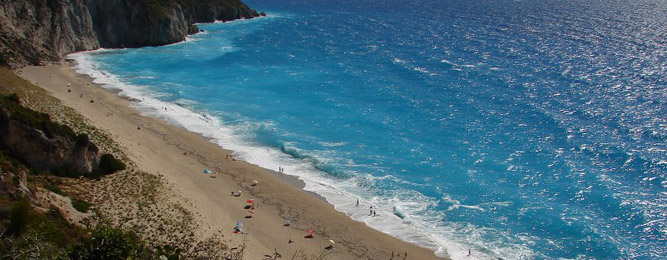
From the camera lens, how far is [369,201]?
43.1 meters

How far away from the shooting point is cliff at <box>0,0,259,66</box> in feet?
239

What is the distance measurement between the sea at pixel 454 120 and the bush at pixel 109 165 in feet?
45.7

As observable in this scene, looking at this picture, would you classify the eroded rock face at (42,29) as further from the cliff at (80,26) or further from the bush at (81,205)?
the bush at (81,205)

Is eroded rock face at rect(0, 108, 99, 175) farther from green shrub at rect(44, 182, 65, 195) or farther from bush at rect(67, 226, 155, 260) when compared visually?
bush at rect(67, 226, 155, 260)

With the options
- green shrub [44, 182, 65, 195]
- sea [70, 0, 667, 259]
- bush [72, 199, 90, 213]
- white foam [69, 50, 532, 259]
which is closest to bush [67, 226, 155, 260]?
bush [72, 199, 90, 213]

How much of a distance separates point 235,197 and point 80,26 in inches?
2631

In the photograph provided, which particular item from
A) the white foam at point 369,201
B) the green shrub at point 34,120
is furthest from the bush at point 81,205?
the white foam at point 369,201

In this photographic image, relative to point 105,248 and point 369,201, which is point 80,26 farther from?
point 105,248

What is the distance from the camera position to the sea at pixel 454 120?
40312 mm

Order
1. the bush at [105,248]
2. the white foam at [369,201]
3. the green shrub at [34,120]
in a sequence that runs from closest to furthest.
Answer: the bush at [105,248] < the green shrub at [34,120] < the white foam at [369,201]

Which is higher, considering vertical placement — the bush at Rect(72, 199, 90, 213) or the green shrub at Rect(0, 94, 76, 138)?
the green shrub at Rect(0, 94, 76, 138)

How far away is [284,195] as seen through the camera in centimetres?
4347

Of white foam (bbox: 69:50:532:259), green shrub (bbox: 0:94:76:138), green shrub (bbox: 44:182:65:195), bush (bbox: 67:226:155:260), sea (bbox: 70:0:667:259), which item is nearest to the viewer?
bush (bbox: 67:226:155:260)

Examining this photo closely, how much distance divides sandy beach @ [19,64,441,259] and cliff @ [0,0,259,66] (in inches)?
736
